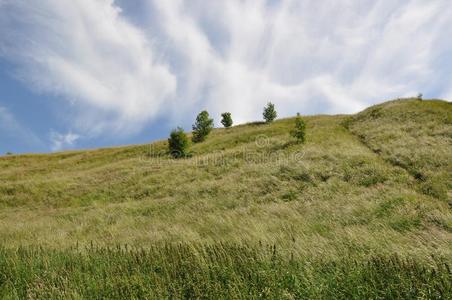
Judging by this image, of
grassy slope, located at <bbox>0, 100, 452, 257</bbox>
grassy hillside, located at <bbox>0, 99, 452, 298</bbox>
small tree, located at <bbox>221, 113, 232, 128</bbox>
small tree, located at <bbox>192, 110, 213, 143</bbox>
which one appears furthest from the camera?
small tree, located at <bbox>221, 113, 232, 128</bbox>

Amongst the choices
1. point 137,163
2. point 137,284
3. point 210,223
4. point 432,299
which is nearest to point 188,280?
point 137,284

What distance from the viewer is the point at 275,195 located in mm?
21547

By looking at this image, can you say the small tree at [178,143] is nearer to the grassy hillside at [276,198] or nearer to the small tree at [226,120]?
the grassy hillside at [276,198]

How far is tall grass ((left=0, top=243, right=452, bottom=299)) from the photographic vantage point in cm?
429

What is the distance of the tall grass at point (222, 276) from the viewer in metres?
4.29

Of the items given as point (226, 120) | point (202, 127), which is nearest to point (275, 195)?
point (202, 127)

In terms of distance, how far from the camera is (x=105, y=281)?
5.42 meters

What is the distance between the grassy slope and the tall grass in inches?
27.7

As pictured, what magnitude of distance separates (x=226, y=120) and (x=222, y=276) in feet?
218

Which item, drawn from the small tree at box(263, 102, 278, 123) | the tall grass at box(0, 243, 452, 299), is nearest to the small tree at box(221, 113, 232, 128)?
the small tree at box(263, 102, 278, 123)

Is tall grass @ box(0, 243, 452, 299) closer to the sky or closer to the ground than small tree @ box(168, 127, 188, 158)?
closer to the ground

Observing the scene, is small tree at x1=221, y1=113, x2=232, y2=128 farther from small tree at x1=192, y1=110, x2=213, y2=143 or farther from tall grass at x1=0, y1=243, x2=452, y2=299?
tall grass at x1=0, y1=243, x2=452, y2=299

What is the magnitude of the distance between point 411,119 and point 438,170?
22484mm

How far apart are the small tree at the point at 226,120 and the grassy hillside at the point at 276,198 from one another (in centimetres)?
1917
